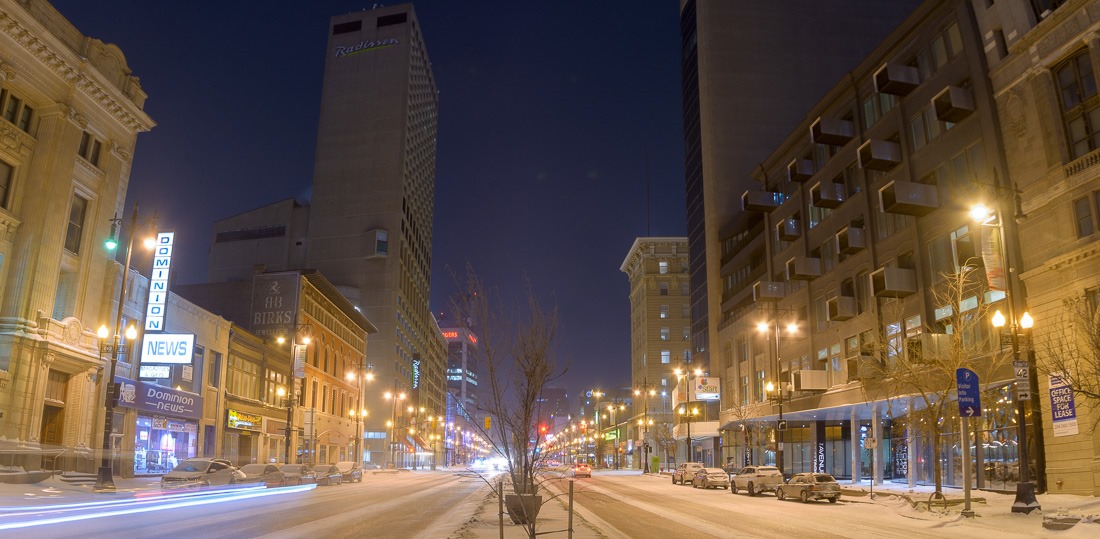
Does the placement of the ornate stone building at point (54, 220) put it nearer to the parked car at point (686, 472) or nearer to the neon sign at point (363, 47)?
the parked car at point (686, 472)

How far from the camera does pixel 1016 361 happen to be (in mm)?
21250

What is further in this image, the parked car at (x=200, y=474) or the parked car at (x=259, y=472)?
the parked car at (x=259, y=472)

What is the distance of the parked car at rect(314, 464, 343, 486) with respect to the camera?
46.9 metres

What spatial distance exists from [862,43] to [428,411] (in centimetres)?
10647

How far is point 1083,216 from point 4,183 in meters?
45.5

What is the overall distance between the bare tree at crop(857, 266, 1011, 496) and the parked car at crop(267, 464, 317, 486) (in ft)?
108

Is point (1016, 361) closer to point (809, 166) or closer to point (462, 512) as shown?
point (462, 512)

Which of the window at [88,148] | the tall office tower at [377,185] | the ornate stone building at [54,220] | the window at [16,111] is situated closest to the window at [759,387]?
the ornate stone building at [54,220]

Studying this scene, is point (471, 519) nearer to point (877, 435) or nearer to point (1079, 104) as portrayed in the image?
point (1079, 104)

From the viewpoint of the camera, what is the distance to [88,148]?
37.9 meters

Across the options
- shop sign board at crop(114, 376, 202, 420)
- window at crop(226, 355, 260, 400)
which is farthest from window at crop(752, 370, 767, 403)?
shop sign board at crop(114, 376, 202, 420)

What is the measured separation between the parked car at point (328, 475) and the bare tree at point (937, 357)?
32973mm

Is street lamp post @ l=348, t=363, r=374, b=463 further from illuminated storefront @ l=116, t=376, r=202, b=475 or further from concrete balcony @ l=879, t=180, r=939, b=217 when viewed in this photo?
concrete balcony @ l=879, t=180, r=939, b=217

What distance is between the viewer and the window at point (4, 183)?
3303cm
